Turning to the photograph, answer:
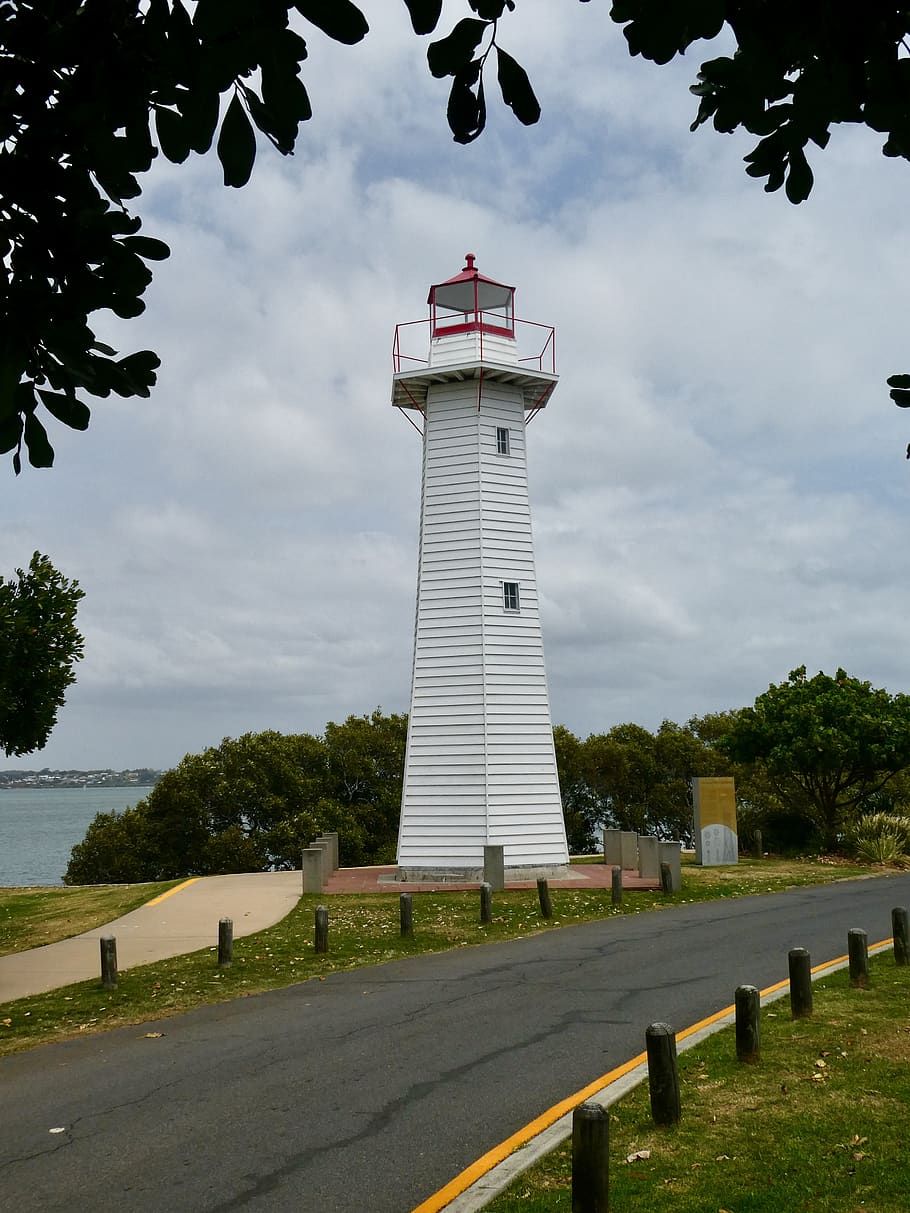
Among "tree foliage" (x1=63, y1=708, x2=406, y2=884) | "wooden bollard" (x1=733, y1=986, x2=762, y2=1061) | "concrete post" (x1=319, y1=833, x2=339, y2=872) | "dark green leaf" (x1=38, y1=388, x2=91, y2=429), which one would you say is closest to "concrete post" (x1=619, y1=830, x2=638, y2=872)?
"concrete post" (x1=319, y1=833, x2=339, y2=872)

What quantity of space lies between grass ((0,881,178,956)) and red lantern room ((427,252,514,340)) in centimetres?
1542

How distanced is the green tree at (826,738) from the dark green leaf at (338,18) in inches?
1130

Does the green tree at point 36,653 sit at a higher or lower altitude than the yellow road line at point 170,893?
higher

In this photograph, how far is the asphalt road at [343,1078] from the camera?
6957 millimetres

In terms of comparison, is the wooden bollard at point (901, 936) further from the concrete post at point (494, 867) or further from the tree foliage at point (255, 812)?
the tree foliage at point (255, 812)

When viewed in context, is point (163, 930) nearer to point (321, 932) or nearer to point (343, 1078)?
point (321, 932)

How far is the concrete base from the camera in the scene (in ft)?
78.1

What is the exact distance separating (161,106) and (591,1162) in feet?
18.1

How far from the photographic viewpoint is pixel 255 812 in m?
37.1

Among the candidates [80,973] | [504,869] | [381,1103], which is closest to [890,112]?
[381,1103]

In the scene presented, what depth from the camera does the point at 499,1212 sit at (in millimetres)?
6180

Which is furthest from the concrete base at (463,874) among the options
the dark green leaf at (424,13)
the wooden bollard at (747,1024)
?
the dark green leaf at (424,13)

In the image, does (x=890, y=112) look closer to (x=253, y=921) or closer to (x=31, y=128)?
(x=31, y=128)

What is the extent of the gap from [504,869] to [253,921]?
21.2ft
